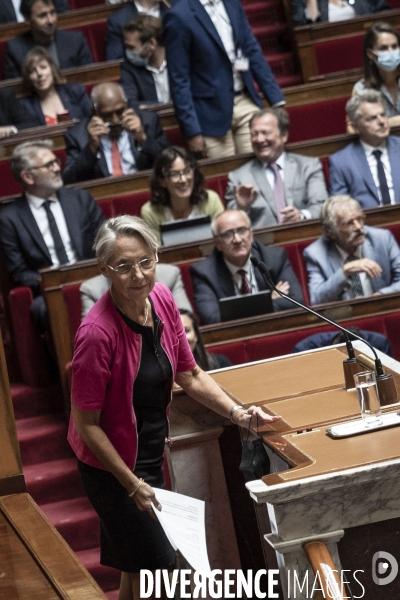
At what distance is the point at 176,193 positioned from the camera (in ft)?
6.31

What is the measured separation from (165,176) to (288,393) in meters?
0.98

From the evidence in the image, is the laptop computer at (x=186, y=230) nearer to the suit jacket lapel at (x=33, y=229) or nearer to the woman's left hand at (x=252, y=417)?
the suit jacket lapel at (x=33, y=229)

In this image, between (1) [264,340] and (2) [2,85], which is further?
(2) [2,85]

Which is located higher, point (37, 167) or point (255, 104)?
point (255, 104)

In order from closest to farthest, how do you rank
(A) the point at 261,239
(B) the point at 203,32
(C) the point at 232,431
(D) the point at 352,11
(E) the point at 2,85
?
(C) the point at 232,431 → (A) the point at 261,239 → (B) the point at 203,32 → (E) the point at 2,85 → (D) the point at 352,11

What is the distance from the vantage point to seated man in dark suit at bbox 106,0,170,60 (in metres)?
2.54

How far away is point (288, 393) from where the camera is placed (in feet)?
3.34

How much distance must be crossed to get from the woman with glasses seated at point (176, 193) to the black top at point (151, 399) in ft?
3.13

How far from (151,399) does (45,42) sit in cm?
174

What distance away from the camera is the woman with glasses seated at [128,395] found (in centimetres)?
90

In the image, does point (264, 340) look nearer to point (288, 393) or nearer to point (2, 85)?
point (288, 393)

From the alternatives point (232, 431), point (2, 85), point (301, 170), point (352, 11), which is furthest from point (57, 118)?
point (232, 431)

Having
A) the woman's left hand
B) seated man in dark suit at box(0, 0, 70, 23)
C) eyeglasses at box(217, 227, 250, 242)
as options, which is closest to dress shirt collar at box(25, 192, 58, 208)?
eyeglasses at box(217, 227, 250, 242)

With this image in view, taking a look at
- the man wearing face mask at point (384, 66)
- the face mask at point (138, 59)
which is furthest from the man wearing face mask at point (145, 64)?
the man wearing face mask at point (384, 66)
